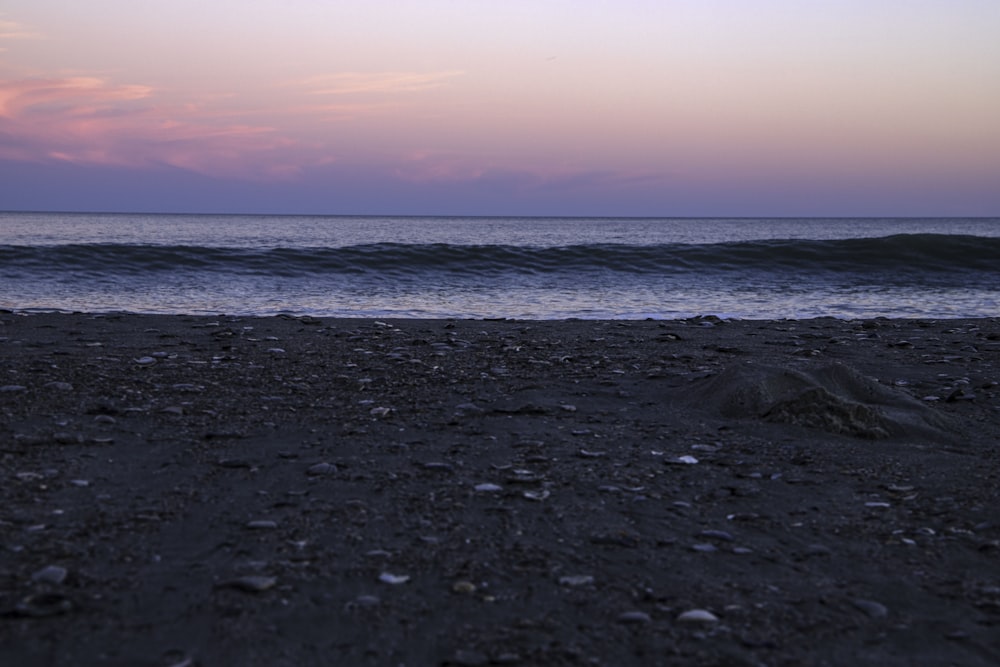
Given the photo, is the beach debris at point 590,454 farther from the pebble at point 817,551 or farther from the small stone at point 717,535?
the pebble at point 817,551

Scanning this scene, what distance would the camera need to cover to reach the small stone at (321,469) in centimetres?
404

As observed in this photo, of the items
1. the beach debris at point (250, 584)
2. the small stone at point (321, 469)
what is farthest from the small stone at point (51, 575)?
the small stone at point (321, 469)

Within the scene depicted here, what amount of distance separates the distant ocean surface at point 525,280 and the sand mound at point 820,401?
7.11 meters

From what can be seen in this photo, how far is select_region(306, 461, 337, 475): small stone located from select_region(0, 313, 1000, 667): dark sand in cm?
6

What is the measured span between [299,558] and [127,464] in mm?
1571

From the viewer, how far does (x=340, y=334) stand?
8859mm

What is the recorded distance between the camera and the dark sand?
249 centimetres

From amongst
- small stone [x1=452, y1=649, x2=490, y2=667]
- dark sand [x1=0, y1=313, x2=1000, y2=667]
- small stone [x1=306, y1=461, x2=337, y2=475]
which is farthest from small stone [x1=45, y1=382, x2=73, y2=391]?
small stone [x1=452, y1=649, x2=490, y2=667]

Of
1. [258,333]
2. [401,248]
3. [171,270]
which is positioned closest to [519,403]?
[258,333]

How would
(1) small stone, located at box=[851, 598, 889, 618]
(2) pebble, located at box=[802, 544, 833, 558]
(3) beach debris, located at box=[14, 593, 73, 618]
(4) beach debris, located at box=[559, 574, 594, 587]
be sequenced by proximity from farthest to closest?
(2) pebble, located at box=[802, 544, 833, 558] < (4) beach debris, located at box=[559, 574, 594, 587] < (1) small stone, located at box=[851, 598, 889, 618] < (3) beach debris, located at box=[14, 593, 73, 618]

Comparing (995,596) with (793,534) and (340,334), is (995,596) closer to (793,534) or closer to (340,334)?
(793,534)

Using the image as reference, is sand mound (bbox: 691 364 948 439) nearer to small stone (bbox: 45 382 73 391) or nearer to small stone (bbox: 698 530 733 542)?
small stone (bbox: 698 530 733 542)

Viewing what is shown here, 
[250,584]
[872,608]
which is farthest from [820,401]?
[250,584]

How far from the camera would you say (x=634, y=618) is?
2.62 m
